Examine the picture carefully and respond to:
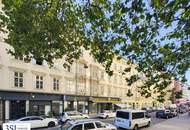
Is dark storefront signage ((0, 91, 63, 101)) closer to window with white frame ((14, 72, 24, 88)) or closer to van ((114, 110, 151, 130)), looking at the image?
window with white frame ((14, 72, 24, 88))

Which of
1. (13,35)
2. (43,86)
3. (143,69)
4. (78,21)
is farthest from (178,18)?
(43,86)

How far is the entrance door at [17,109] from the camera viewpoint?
41.5 metres

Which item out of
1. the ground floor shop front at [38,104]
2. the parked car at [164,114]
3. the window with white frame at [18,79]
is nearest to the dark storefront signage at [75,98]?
the ground floor shop front at [38,104]

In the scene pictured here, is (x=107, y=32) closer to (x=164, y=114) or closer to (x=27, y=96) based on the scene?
(x=27, y=96)

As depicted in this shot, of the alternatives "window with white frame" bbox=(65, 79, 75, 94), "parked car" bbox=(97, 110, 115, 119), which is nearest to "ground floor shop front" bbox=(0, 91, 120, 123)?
"window with white frame" bbox=(65, 79, 75, 94)

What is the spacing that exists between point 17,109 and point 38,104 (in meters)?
4.49

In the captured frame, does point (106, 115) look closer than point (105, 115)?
No

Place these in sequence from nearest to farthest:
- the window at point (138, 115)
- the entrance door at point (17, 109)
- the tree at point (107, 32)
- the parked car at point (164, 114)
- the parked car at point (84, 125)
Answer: the tree at point (107, 32) < the parked car at point (84, 125) < the window at point (138, 115) < the entrance door at point (17, 109) < the parked car at point (164, 114)

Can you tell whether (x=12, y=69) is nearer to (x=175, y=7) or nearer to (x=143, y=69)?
(x=143, y=69)

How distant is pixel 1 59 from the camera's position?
4019 centimetres

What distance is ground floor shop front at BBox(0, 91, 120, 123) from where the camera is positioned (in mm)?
40375

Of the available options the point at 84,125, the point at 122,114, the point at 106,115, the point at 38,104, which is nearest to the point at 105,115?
the point at 106,115

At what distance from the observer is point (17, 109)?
42469 mm

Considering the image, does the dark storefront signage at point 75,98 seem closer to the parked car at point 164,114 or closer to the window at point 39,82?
the window at point 39,82
